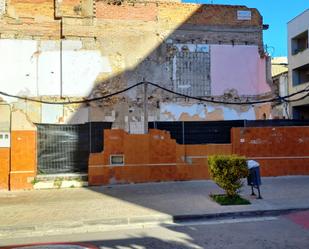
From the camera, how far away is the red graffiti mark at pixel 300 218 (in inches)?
356

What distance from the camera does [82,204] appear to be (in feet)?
38.9

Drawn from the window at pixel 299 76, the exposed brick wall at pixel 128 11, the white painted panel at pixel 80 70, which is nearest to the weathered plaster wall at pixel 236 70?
the exposed brick wall at pixel 128 11

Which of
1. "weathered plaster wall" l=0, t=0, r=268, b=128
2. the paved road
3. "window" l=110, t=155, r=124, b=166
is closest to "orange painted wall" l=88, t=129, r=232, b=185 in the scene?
"window" l=110, t=155, r=124, b=166

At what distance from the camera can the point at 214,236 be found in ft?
26.6

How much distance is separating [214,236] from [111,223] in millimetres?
2580

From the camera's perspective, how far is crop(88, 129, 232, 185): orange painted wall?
1606cm

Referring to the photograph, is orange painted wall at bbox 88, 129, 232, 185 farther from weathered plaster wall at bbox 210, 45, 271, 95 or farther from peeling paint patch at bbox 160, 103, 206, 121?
weathered plaster wall at bbox 210, 45, 271, 95

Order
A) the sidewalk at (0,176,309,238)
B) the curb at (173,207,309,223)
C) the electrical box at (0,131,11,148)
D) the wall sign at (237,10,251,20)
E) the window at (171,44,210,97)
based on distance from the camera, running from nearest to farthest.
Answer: the sidewalk at (0,176,309,238) < the curb at (173,207,309,223) < the electrical box at (0,131,11,148) < the window at (171,44,210,97) < the wall sign at (237,10,251,20)

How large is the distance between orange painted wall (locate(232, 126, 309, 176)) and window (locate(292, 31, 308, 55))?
3120 centimetres

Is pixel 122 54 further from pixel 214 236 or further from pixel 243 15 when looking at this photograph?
pixel 214 236

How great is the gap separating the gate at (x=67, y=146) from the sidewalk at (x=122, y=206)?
120 cm

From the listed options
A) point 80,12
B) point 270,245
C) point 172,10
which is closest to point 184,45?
point 172,10

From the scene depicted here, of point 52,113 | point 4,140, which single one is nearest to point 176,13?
point 52,113

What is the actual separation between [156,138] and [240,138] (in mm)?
3418
